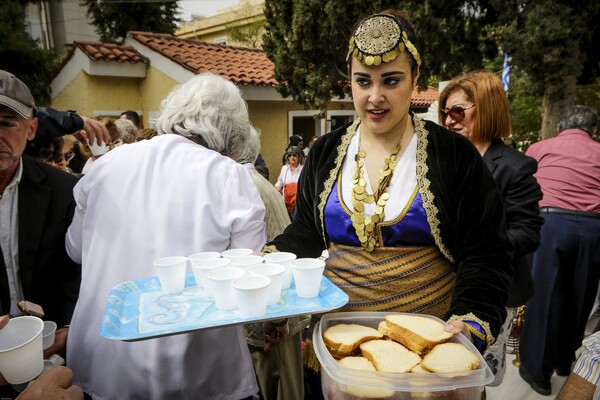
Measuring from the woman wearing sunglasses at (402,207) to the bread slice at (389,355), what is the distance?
31 cm

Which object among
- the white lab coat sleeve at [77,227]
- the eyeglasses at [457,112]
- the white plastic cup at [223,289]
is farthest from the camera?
the eyeglasses at [457,112]

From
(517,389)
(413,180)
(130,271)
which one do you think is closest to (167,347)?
(130,271)

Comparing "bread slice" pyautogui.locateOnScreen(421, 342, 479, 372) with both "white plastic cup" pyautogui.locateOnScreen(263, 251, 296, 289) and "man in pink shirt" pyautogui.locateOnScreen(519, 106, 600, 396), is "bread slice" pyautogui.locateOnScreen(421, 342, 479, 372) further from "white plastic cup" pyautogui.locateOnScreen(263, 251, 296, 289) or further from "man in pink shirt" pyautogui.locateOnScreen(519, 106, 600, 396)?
"man in pink shirt" pyautogui.locateOnScreen(519, 106, 600, 396)

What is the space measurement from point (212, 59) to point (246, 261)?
929 cm

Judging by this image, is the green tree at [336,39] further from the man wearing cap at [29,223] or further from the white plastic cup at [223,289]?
the white plastic cup at [223,289]

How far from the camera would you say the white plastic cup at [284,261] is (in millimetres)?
1326

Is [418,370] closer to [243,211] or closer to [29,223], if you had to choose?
[243,211]

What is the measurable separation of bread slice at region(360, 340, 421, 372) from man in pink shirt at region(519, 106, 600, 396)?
273 cm

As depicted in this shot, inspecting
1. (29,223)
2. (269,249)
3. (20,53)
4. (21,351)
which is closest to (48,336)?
(21,351)

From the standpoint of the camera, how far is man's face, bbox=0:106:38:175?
171 cm

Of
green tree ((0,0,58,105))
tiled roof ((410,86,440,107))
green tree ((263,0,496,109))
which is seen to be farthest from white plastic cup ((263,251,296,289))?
tiled roof ((410,86,440,107))

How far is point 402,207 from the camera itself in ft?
4.68

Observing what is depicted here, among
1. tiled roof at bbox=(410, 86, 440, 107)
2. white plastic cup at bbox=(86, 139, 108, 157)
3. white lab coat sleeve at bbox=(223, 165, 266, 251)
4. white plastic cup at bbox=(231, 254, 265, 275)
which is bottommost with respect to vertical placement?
white plastic cup at bbox=(231, 254, 265, 275)

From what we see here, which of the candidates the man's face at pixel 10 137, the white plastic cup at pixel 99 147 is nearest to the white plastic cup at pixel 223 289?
the man's face at pixel 10 137
